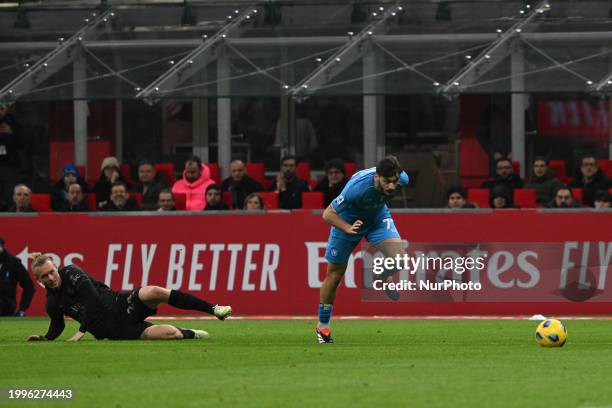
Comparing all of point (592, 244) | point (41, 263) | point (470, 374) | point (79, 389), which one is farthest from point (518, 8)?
point (79, 389)

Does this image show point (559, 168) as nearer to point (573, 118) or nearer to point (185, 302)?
point (573, 118)

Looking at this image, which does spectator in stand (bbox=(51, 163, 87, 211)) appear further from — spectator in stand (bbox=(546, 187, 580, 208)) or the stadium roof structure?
spectator in stand (bbox=(546, 187, 580, 208))

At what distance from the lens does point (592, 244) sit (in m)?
19.2

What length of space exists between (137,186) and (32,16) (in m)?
3.46

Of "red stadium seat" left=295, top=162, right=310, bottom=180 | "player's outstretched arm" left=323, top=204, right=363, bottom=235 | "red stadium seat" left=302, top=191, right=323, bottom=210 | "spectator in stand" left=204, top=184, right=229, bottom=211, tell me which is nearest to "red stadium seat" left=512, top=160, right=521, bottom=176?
"red stadium seat" left=295, top=162, right=310, bottom=180

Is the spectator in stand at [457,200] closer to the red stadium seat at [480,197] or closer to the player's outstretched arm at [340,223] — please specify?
the red stadium seat at [480,197]

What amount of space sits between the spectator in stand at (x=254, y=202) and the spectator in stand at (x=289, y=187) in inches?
36.5

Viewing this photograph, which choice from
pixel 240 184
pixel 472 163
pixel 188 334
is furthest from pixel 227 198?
pixel 188 334

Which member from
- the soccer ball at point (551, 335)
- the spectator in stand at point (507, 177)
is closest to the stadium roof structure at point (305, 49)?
the spectator in stand at point (507, 177)

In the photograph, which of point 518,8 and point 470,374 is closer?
point 470,374

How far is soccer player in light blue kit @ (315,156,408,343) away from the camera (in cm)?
1398

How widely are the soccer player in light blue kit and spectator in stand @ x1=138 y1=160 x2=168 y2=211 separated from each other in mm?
7701

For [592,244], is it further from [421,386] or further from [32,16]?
[32,16]

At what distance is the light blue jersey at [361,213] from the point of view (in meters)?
14.3
